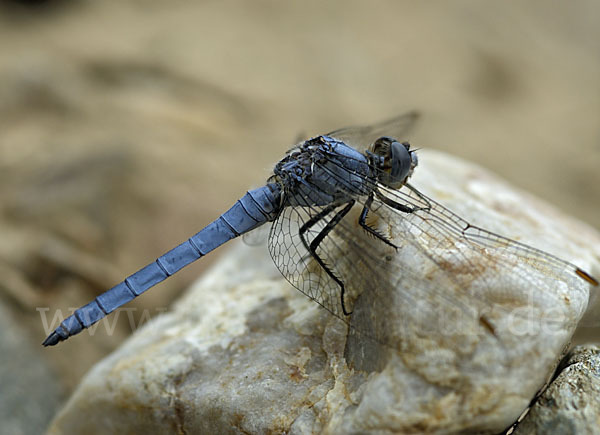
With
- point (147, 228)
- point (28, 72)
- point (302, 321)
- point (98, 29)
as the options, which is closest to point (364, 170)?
point (302, 321)

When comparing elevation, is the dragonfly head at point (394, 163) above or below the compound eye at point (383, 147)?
below

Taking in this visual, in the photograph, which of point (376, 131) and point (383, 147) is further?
point (376, 131)

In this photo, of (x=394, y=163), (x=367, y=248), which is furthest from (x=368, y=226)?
(x=394, y=163)

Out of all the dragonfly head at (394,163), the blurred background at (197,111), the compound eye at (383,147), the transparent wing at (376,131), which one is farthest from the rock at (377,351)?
the blurred background at (197,111)

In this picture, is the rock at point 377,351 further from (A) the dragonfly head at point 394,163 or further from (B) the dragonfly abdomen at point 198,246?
(B) the dragonfly abdomen at point 198,246

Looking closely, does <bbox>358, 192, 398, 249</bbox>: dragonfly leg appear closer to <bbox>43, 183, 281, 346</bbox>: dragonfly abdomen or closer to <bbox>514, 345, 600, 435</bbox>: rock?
<bbox>43, 183, 281, 346</bbox>: dragonfly abdomen

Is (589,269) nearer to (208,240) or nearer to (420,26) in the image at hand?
(208,240)

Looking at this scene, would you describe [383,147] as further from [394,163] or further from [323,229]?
[323,229]
